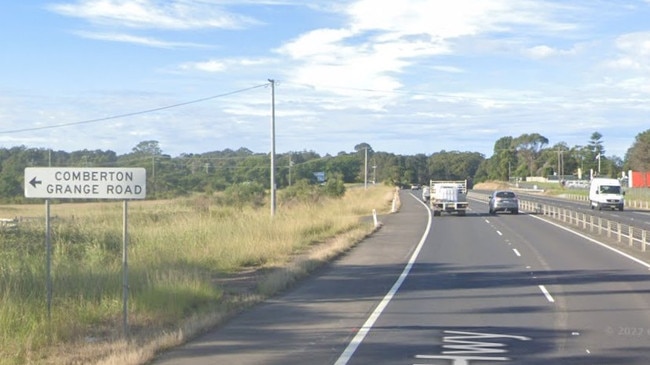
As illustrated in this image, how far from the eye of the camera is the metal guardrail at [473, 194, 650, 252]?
1195 inches

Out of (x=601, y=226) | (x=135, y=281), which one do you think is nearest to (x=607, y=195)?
(x=601, y=226)

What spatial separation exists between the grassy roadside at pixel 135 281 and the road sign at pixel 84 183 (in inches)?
70.5

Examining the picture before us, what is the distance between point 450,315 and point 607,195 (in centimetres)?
5479

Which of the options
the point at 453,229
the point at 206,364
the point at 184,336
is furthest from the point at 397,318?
the point at 453,229

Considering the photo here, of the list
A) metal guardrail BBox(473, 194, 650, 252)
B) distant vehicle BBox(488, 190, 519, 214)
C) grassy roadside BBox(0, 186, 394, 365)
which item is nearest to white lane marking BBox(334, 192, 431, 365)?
grassy roadside BBox(0, 186, 394, 365)

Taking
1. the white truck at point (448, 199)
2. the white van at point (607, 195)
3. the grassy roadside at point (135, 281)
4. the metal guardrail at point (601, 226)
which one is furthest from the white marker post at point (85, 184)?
the white van at point (607, 195)

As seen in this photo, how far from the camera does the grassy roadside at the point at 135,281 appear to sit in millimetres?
11242

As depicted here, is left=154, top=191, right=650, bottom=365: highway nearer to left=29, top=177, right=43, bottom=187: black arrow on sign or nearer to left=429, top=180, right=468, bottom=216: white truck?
left=29, top=177, right=43, bottom=187: black arrow on sign

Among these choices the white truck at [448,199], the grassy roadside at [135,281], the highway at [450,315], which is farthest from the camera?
the white truck at [448,199]

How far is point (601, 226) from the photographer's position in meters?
38.5

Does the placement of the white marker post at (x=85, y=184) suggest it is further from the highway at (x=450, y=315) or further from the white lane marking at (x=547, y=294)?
the white lane marking at (x=547, y=294)

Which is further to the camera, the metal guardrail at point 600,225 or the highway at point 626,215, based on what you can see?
the highway at point 626,215

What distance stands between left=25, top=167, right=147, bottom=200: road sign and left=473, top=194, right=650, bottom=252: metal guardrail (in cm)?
2065

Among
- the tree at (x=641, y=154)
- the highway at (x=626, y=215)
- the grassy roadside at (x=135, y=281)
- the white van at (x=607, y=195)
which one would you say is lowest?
the highway at (x=626, y=215)
